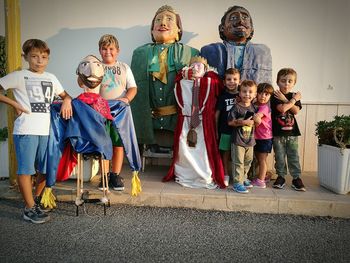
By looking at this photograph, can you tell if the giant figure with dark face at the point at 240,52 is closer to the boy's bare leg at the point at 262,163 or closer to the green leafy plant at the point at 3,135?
the boy's bare leg at the point at 262,163

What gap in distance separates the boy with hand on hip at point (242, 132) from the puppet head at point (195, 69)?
0.53 m

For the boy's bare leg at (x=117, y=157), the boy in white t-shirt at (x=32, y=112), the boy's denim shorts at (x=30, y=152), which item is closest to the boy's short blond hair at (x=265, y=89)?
the boy's bare leg at (x=117, y=157)

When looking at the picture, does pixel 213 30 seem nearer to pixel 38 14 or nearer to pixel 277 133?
pixel 277 133

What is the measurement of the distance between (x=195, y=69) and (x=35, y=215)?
7.72 ft

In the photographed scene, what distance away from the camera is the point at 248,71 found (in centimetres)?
399

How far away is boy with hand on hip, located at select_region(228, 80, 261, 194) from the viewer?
3.47 meters

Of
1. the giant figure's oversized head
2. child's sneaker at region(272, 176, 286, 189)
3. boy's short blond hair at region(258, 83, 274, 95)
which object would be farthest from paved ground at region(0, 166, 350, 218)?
the giant figure's oversized head

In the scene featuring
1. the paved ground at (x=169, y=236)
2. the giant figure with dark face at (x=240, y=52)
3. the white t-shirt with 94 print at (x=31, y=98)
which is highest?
the giant figure with dark face at (x=240, y=52)

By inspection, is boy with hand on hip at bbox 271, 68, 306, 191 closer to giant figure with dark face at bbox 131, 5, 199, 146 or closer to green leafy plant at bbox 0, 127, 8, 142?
giant figure with dark face at bbox 131, 5, 199, 146

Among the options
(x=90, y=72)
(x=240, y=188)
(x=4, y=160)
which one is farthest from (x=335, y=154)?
(x=4, y=160)

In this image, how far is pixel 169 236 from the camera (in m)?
2.75

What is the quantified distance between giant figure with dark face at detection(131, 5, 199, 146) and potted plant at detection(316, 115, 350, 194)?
6.24ft

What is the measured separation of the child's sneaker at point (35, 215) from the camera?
2.96 metres

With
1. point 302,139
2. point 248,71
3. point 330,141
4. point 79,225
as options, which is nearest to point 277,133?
point 330,141
